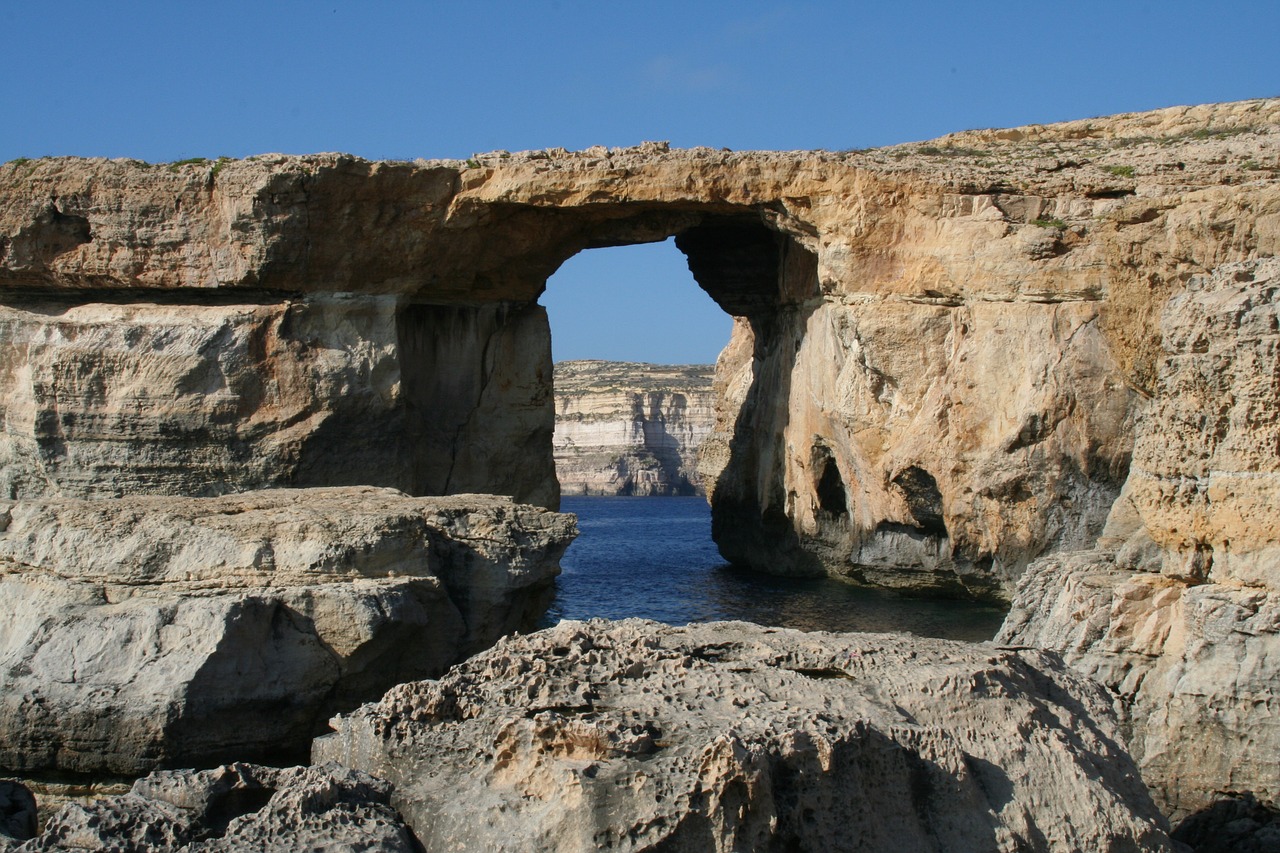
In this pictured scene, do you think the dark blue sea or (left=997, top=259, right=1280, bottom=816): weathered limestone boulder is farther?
the dark blue sea

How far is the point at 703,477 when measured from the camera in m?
31.6

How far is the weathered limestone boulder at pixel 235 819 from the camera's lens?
6.10 meters

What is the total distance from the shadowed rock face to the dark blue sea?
1.02 m

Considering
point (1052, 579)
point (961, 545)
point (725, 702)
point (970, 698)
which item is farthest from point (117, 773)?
point (961, 545)

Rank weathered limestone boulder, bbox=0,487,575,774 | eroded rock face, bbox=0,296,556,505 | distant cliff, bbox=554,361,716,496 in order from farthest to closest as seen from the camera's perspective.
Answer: distant cliff, bbox=554,361,716,496 < eroded rock face, bbox=0,296,556,505 < weathered limestone boulder, bbox=0,487,575,774

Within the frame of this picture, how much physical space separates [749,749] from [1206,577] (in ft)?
18.0

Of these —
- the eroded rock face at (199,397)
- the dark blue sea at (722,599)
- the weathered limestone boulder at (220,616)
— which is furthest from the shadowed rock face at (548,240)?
the weathered limestone boulder at (220,616)

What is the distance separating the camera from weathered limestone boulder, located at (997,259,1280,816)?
930 cm

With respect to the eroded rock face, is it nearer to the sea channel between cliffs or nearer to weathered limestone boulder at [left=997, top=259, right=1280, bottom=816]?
→ the sea channel between cliffs

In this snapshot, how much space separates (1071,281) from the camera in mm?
19766

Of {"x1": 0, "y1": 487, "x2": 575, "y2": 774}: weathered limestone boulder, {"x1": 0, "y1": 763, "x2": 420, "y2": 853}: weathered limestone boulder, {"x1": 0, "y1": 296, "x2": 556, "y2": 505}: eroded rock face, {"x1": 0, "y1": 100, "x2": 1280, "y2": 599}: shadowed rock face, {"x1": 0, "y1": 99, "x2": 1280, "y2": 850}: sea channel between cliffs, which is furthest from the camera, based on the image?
{"x1": 0, "y1": 296, "x2": 556, "y2": 505}: eroded rock face

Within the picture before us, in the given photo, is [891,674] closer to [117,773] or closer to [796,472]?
[117,773]

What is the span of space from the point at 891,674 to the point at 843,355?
1521 centimetres

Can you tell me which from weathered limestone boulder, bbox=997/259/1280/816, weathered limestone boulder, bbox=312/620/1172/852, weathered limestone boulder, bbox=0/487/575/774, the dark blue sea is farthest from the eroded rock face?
weathered limestone boulder, bbox=312/620/1172/852
